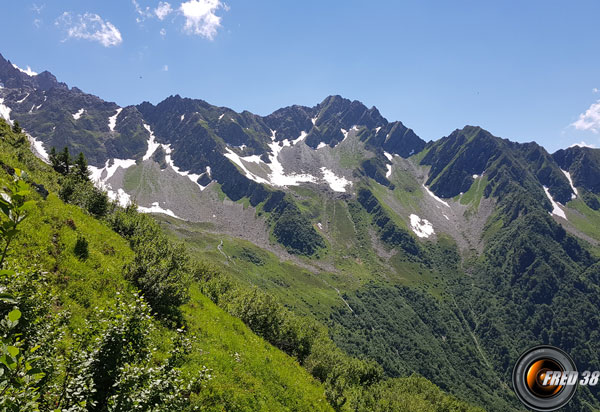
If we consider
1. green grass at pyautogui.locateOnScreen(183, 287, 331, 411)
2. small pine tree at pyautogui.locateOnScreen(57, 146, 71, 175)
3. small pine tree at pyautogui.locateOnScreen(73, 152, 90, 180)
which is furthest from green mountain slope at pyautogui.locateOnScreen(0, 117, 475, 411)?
small pine tree at pyautogui.locateOnScreen(57, 146, 71, 175)

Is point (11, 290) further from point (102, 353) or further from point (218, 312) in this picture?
point (218, 312)

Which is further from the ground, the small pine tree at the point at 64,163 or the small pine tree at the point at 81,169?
the small pine tree at the point at 81,169

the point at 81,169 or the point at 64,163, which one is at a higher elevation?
the point at 81,169

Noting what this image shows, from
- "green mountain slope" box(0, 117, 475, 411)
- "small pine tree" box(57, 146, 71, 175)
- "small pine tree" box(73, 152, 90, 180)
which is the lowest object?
"small pine tree" box(57, 146, 71, 175)

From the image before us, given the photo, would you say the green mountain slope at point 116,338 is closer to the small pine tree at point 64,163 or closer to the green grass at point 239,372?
the green grass at point 239,372

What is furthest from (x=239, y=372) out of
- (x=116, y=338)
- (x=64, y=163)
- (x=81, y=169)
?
(x=64, y=163)

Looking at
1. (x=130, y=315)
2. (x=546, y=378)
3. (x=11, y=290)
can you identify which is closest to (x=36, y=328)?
(x=11, y=290)

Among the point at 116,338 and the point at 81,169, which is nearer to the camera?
the point at 116,338

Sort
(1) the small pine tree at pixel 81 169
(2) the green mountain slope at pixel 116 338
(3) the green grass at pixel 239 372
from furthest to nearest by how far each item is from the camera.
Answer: (1) the small pine tree at pixel 81 169 → (3) the green grass at pixel 239 372 → (2) the green mountain slope at pixel 116 338

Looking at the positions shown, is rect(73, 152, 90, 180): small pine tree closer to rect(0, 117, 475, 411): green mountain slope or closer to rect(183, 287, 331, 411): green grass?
rect(0, 117, 475, 411): green mountain slope

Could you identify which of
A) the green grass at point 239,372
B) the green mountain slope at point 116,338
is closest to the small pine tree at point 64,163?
the green mountain slope at point 116,338

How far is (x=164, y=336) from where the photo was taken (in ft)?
70.1

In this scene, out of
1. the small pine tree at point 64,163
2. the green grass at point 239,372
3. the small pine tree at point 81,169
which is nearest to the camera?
the green grass at point 239,372

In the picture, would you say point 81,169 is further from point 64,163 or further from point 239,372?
point 239,372
